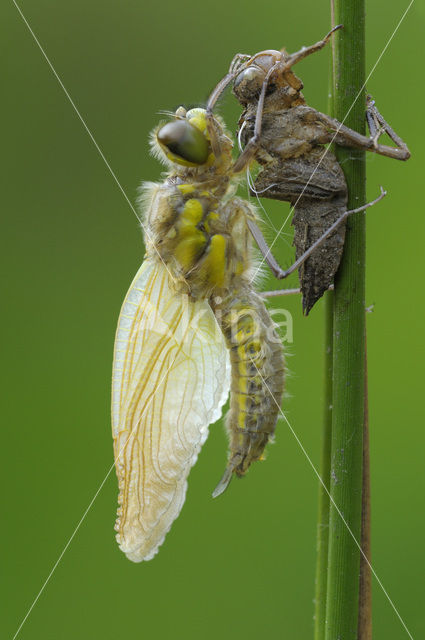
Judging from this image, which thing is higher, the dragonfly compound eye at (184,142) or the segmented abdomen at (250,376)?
the dragonfly compound eye at (184,142)

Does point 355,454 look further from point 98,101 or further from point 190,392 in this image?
point 98,101

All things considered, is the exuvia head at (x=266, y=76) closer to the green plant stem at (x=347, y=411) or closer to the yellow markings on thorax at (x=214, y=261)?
the green plant stem at (x=347, y=411)

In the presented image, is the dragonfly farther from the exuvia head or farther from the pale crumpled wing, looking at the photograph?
the exuvia head

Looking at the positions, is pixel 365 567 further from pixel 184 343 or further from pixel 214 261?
pixel 214 261

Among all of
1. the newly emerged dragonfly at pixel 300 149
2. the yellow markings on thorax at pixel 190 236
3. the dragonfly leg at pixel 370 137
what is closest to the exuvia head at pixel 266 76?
the newly emerged dragonfly at pixel 300 149

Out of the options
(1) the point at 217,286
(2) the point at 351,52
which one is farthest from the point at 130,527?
(2) the point at 351,52

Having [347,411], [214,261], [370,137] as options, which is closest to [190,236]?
[214,261]
